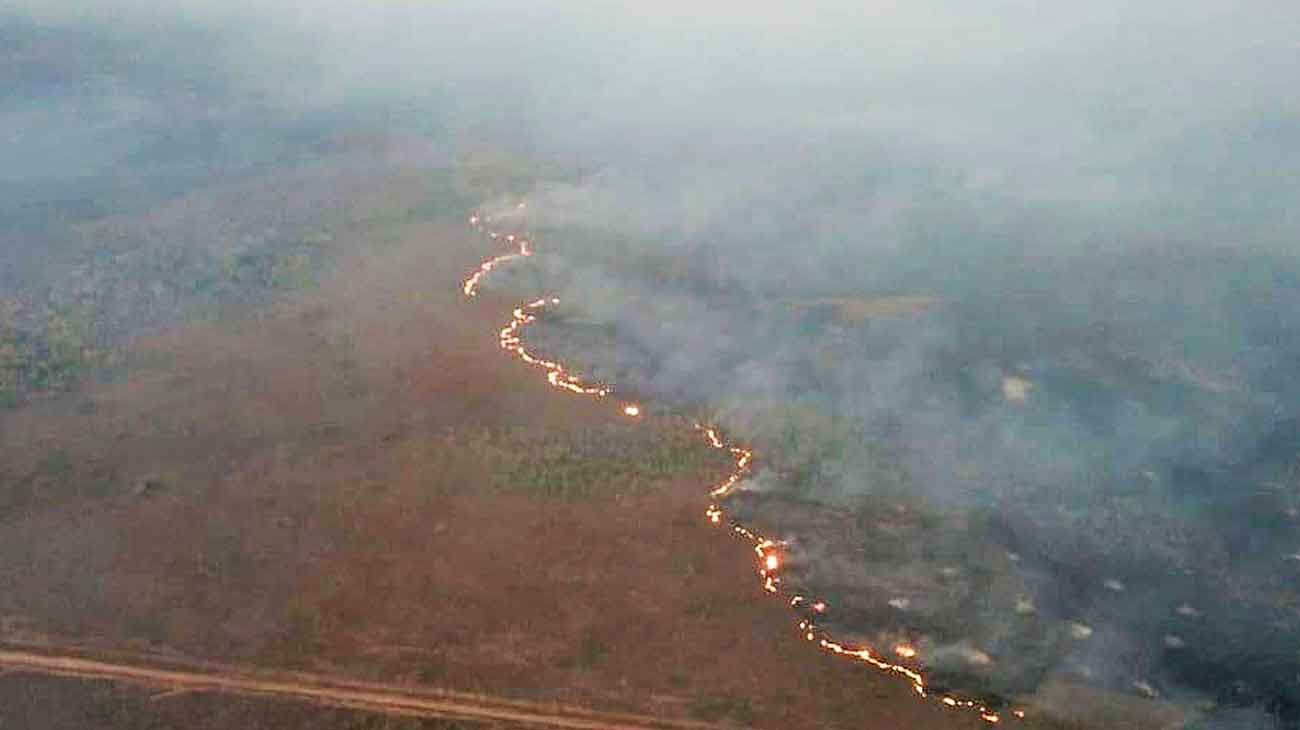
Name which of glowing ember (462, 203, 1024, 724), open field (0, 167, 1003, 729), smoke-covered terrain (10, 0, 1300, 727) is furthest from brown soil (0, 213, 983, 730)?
smoke-covered terrain (10, 0, 1300, 727)

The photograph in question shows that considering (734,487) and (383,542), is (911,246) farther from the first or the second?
(383,542)

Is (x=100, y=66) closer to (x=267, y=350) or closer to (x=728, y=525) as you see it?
(x=267, y=350)

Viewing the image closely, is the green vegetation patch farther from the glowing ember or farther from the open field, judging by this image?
the glowing ember

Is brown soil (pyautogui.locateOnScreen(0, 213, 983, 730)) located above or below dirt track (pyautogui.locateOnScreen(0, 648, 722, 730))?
above

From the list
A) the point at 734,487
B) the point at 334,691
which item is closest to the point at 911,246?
the point at 734,487

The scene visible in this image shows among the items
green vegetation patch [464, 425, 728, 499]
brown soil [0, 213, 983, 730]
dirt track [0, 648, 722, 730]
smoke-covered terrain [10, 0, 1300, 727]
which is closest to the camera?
dirt track [0, 648, 722, 730]

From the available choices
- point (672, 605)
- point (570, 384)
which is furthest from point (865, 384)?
point (672, 605)
